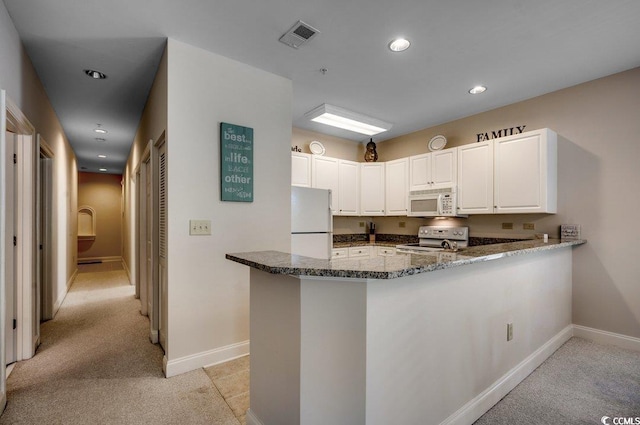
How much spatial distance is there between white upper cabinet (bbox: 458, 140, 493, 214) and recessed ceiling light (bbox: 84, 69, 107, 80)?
4.14m

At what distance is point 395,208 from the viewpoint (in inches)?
189

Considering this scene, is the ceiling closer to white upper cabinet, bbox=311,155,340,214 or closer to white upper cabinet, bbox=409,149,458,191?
white upper cabinet, bbox=409,149,458,191

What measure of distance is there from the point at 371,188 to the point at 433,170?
1.07 metres

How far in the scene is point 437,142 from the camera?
446 centimetres

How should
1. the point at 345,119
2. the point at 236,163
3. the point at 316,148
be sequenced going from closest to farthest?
the point at 236,163 < the point at 345,119 < the point at 316,148

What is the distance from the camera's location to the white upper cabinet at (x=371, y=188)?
4.98 metres

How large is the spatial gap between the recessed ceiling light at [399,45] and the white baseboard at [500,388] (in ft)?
8.46

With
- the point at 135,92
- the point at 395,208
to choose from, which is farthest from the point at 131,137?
the point at 395,208

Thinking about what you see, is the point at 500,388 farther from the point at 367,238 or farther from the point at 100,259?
the point at 100,259

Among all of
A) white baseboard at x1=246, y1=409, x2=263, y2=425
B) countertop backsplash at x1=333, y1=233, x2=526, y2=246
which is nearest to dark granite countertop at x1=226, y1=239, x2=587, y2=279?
white baseboard at x1=246, y1=409, x2=263, y2=425

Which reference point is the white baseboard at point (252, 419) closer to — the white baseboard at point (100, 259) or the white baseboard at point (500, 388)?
the white baseboard at point (500, 388)

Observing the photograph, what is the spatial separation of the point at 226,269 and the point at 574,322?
370cm

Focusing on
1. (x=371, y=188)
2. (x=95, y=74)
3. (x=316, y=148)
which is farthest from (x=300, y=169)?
(x=95, y=74)

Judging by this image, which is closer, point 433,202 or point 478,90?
point 478,90
